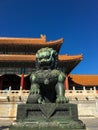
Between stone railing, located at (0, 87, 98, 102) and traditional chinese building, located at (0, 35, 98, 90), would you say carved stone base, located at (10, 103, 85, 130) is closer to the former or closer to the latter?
stone railing, located at (0, 87, 98, 102)

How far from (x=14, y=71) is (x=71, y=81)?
8.39m

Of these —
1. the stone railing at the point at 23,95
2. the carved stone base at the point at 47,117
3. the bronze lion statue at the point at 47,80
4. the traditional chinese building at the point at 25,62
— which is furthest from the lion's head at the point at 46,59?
the traditional chinese building at the point at 25,62

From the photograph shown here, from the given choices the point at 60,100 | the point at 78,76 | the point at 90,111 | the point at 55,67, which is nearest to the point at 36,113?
the point at 60,100

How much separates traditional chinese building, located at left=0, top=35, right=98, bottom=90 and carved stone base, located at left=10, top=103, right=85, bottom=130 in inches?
678

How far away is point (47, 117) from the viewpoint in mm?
3113

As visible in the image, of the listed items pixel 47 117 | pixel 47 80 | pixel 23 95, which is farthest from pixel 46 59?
pixel 23 95

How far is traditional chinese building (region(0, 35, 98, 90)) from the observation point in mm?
20938

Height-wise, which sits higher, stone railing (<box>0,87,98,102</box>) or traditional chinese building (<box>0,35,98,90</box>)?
traditional chinese building (<box>0,35,98,90</box>)

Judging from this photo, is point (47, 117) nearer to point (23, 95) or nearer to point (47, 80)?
point (47, 80)

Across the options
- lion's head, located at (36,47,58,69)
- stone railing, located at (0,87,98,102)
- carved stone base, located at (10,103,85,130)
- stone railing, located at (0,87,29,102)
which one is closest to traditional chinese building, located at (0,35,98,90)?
stone railing, located at (0,87,98,102)

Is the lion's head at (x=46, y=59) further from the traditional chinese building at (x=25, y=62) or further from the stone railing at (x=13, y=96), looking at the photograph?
the traditional chinese building at (x=25, y=62)

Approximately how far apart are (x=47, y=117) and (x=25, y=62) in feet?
59.2

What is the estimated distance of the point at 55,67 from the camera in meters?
3.92

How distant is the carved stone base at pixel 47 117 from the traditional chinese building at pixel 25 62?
17.2m
